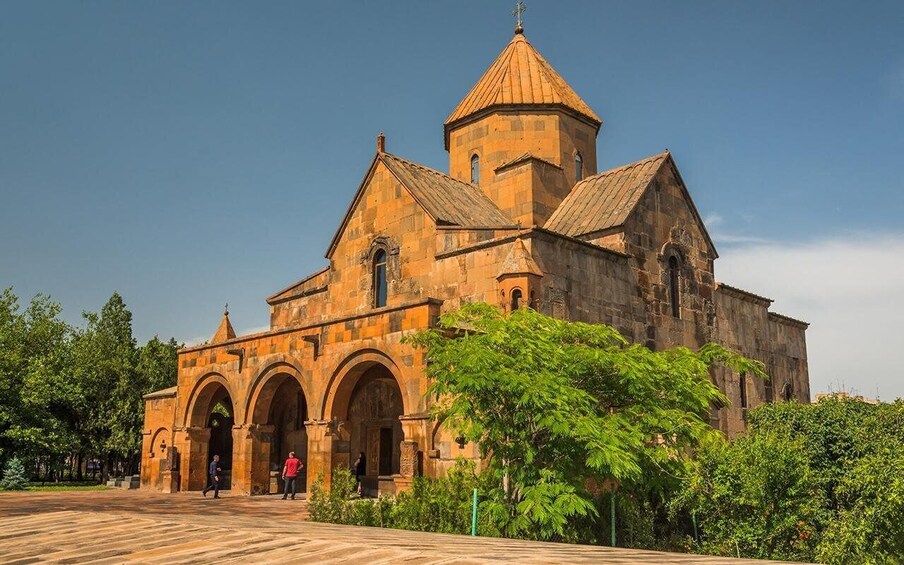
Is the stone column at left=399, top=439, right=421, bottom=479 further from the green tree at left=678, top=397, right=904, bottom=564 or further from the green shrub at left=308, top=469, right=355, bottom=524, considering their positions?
the green tree at left=678, top=397, right=904, bottom=564

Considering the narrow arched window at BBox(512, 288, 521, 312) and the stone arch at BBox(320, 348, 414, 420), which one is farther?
the stone arch at BBox(320, 348, 414, 420)

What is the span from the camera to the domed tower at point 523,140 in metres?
23.2

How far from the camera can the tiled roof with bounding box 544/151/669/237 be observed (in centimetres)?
2086

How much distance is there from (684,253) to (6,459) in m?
24.2

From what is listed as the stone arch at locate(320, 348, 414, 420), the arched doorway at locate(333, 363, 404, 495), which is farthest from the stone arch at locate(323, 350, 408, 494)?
the stone arch at locate(320, 348, 414, 420)

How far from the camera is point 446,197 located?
21.9 metres

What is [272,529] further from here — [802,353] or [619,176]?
[802,353]

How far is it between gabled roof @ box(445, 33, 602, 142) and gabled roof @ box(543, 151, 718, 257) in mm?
2861

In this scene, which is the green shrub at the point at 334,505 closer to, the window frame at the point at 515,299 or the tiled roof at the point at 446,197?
the window frame at the point at 515,299

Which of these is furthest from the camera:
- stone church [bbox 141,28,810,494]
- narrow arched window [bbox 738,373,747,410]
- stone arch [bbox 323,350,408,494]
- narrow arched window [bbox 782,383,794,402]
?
narrow arched window [bbox 782,383,794,402]

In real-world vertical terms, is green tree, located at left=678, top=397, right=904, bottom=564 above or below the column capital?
below

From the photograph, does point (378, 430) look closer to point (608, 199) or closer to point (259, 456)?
point (259, 456)

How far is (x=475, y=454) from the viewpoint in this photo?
15.2 meters

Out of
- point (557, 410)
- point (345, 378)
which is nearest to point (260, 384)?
point (345, 378)
